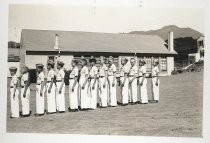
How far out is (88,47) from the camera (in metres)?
3.28

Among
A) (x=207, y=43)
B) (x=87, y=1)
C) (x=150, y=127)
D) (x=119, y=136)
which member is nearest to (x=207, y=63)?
(x=207, y=43)

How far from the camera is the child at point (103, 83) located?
10.8 ft

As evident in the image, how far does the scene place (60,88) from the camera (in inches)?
130

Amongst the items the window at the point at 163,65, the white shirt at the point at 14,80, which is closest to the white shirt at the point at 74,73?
the white shirt at the point at 14,80

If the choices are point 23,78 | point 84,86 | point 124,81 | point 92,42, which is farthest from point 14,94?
point 124,81

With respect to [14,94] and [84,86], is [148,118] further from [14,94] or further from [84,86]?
[14,94]

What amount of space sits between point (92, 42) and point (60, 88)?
0.52 m

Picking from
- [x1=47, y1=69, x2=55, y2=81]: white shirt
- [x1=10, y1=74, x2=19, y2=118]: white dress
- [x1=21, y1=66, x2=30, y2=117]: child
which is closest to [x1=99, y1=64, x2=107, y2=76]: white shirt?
[x1=47, y1=69, x2=55, y2=81]: white shirt

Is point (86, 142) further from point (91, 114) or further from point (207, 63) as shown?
point (207, 63)

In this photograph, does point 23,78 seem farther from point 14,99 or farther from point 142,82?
point 142,82

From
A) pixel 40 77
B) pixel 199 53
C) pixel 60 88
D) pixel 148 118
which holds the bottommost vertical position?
pixel 148 118

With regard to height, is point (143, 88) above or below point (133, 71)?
below

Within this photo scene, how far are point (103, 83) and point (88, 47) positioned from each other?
1.19ft

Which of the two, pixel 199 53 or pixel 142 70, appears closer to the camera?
pixel 199 53
